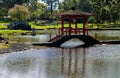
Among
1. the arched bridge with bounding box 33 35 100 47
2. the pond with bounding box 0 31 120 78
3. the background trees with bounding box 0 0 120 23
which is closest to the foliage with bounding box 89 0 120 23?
the background trees with bounding box 0 0 120 23

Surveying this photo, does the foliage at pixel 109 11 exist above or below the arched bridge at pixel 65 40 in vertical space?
below

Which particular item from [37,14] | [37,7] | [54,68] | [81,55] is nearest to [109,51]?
[81,55]

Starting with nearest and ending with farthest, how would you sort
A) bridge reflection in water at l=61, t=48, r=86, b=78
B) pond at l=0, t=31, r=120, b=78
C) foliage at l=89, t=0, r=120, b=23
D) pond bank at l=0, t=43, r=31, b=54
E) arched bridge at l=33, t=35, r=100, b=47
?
pond at l=0, t=31, r=120, b=78, bridge reflection in water at l=61, t=48, r=86, b=78, pond bank at l=0, t=43, r=31, b=54, arched bridge at l=33, t=35, r=100, b=47, foliage at l=89, t=0, r=120, b=23

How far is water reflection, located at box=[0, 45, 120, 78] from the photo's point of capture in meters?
30.9

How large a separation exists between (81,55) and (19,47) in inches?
359

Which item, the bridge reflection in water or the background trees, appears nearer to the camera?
the bridge reflection in water

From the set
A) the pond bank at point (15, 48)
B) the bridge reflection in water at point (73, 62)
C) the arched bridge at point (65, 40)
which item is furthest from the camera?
the arched bridge at point (65, 40)

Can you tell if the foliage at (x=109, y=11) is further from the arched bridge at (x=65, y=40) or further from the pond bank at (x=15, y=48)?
the pond bank at (x=15, y=48)

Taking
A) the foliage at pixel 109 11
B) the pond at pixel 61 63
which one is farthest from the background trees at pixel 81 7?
the pond at pixel 61 63

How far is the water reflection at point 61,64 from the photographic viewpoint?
101 feet

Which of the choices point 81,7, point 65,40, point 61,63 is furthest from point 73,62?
point 81,7

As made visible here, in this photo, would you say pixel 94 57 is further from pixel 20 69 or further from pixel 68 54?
pixel 20 69

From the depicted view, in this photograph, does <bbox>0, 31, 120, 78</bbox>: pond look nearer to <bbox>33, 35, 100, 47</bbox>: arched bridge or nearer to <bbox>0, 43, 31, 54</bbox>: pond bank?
<bbox>0, 43, 31, 54</bbox>: pond bank

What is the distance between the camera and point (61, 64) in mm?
36719
